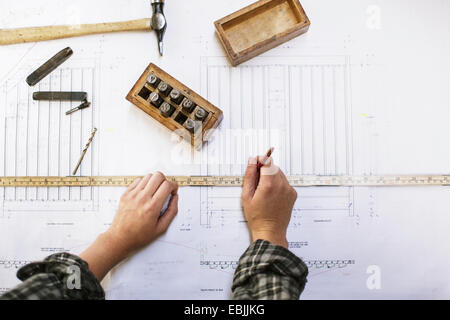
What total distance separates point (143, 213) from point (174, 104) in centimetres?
39

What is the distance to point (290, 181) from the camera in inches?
44.5

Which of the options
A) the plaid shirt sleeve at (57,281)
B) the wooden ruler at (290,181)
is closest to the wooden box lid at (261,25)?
the wooden ruler at (290,181)

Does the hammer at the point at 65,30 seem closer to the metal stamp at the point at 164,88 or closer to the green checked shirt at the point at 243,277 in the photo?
the metal stamp at the point at 164,88

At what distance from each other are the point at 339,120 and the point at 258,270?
619 millimetres

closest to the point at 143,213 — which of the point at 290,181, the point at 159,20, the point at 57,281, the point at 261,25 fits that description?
the point at 57,281

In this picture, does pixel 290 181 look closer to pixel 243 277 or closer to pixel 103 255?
pixel 243 277

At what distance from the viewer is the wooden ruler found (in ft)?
3.71

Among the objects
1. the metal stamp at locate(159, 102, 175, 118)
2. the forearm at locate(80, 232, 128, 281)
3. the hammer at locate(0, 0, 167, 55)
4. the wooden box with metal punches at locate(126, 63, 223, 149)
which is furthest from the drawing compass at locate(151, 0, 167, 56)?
the forearm at locate(80, 232, 128, 281)

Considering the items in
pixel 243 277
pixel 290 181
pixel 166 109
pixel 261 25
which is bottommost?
pixel 243 277

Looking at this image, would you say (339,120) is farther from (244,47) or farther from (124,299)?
(124,299)

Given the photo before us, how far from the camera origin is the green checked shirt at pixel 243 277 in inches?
32.6

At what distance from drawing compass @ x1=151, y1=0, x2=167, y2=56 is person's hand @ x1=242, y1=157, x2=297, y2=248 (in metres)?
0.57

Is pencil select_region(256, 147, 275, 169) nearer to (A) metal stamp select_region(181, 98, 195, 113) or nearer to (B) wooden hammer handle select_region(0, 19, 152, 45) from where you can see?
(A) metal stamp select_region(181, 98, 195, 113)
